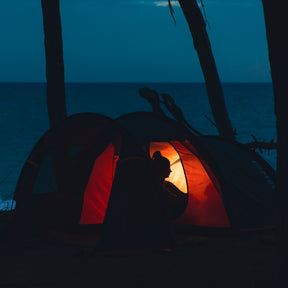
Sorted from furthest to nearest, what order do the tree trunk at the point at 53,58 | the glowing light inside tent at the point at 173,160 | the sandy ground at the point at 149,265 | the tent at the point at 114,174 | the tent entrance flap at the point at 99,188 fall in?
the tree trunk at the point at 53,58
the glowing light inside tent at the point at 173,160
the tent entrance flap at the point at 99,188
the tent at the point at 114,174
the sandy ground at the point at 149,265

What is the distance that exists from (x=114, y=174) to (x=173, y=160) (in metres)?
1.26

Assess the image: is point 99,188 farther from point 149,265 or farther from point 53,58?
point 53,58

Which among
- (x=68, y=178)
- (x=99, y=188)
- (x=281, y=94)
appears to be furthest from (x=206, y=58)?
(x=281, y=94)

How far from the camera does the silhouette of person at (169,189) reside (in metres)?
8.56

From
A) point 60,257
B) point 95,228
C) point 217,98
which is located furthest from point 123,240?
point 217,98

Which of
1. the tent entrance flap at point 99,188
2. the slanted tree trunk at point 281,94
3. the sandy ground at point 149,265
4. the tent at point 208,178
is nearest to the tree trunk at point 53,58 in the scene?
the tent entrance flap at point 99,188

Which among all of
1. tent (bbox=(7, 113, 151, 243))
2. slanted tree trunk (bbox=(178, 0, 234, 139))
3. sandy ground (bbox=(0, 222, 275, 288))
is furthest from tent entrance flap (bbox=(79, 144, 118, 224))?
slanted tree trunk (bbox=(178, 0, 234, 139))

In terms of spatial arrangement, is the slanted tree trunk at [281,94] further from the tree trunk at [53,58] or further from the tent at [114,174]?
the tree trunk at [53,58]

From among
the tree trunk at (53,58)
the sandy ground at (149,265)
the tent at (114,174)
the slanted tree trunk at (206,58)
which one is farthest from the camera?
the slanted tree trunk at (206,58)

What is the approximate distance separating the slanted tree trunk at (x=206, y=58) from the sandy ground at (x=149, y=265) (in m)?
4.09

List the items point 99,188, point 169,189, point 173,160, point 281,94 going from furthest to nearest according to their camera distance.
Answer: point 173,160 → point 99,188 → point 169,189 → point 281,94

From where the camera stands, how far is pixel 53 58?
10.1 meters

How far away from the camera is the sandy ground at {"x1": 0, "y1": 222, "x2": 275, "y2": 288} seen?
5.96 meters

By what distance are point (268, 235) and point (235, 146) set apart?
183cm
